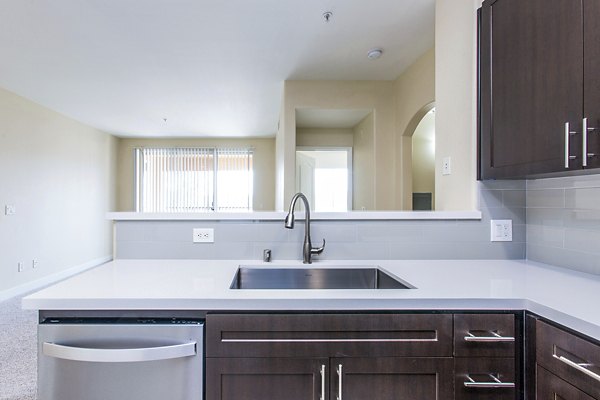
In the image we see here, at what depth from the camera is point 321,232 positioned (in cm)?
159

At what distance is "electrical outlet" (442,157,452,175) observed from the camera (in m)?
1.76

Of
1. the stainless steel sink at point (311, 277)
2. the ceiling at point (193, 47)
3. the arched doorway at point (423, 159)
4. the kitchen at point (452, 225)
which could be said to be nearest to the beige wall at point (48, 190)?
the ceiling at point (193, 47)

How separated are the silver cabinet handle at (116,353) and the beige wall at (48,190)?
2722 mm

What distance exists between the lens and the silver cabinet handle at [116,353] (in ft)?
3.01

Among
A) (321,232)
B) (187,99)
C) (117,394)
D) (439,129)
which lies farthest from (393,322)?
(187,99)

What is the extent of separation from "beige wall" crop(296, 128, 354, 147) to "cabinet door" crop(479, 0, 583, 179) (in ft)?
11.7

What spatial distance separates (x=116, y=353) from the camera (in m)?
0.92

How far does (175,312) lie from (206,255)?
2.01 ft

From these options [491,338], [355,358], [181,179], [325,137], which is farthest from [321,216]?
[181,179]

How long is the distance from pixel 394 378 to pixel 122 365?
2.75 ft

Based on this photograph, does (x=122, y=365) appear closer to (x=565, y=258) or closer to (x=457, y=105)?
(x=565, y=258)

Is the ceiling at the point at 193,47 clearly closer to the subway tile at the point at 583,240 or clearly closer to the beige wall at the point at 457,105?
the beige wall at the point at 457,105

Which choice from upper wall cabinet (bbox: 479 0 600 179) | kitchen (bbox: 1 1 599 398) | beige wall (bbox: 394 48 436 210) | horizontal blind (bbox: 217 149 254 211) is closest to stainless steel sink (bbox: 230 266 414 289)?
kitchen (bbox: 1 1 599 398)

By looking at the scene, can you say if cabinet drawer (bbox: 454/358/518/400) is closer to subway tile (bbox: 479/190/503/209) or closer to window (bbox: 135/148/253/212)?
subway tile (bbox: 479/190/503/209)
